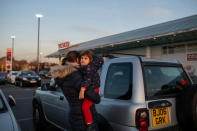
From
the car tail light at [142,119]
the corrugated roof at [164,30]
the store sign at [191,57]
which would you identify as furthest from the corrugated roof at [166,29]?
the car tail light at [142,119]

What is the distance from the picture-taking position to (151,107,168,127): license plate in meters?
2.53

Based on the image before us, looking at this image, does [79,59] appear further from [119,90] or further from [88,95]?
[119,90]

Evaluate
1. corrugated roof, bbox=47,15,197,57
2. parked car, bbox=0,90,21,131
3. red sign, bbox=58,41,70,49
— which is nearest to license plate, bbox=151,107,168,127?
parked car, bbox=0,90,21,131

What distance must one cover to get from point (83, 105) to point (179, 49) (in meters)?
13.9

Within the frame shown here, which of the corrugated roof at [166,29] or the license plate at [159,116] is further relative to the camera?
the corrugated roof at [166,29]

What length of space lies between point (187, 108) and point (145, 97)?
56 centimetres

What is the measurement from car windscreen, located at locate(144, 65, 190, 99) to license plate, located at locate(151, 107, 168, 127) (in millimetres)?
189

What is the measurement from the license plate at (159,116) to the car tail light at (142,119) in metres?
0.12

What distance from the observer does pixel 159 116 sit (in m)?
2.58

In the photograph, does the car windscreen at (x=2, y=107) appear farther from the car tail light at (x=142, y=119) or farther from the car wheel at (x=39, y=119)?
the car tail light at (x=142, y=119)

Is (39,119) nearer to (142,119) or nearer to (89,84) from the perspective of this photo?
(89,84)

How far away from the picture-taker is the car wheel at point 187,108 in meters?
2.52

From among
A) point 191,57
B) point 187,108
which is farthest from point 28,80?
point 187,108

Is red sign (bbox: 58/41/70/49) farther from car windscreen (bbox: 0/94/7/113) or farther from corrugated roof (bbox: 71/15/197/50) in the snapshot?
car windscreen (bbox: 0/94/7/113)
